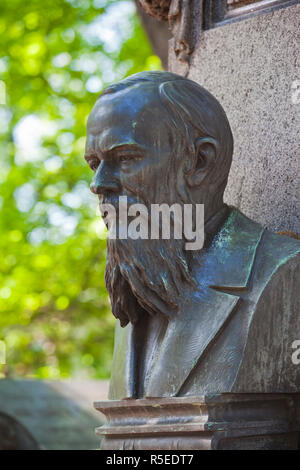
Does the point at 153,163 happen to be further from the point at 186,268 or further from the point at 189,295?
the point at 189,295

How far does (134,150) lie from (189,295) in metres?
0.60

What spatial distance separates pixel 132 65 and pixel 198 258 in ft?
32.3

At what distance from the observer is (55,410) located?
26.2ft

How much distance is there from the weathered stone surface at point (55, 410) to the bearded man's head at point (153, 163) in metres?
4.15

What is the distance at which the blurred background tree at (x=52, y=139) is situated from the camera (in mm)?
12812

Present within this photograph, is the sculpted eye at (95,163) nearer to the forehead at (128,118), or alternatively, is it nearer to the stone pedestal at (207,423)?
the forehead at (128,118)

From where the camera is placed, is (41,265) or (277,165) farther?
(41,265)

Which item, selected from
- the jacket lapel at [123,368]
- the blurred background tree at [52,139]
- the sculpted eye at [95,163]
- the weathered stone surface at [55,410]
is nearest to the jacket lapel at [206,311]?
the jacket lapel at [123,368]

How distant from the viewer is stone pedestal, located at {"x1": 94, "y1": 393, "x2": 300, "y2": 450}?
319 centimetres

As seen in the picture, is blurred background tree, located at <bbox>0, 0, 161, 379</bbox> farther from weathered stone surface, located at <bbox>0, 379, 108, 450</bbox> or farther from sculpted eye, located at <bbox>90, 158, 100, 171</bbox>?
sculpted eye, located at <bbox>90, 158, 100, 171</bbox>

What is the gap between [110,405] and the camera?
11.7 ft

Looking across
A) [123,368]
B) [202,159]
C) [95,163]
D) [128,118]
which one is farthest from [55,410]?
[128,118]
